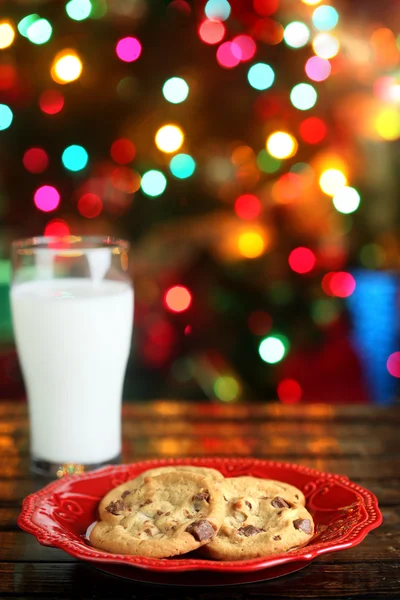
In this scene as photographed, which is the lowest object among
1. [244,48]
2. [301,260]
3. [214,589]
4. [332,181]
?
[214,589]

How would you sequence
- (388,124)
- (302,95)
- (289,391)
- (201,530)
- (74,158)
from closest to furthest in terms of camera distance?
(201,530) → (74,158) → (302,95) → (388,124) → (289,391)

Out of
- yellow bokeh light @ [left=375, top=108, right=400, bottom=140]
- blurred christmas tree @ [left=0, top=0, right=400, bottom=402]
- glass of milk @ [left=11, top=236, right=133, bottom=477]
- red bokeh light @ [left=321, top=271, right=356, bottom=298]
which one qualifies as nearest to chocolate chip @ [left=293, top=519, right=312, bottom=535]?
glass of milk @ [left=11, top=236, right=133, bottom=477]

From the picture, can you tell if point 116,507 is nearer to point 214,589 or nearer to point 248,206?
point 214,589

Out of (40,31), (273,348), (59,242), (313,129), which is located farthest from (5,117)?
(59,242)

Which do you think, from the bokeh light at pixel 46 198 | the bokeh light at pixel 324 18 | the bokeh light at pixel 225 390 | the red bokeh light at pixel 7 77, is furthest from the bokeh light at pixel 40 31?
the bokeh light at pixel 225 390

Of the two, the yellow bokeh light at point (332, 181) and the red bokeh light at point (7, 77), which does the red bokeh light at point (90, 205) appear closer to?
the red bokeh light at point (7, 77)

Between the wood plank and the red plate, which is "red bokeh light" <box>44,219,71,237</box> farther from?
the wood plank
